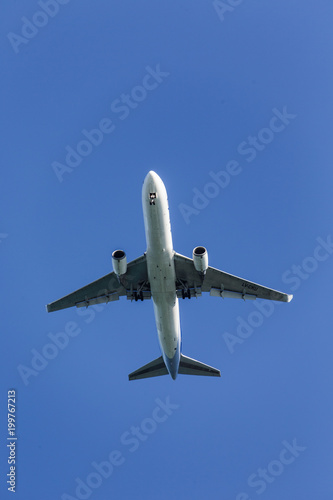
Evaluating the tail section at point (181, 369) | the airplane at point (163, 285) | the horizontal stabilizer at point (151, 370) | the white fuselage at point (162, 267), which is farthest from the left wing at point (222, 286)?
the horizontal stabilizer at point (151, 370)

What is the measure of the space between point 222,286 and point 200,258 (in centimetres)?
505

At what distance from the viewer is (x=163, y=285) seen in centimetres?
3884

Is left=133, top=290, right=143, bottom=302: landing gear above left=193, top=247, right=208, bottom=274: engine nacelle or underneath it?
underneath

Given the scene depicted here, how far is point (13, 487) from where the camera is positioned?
38.1 m

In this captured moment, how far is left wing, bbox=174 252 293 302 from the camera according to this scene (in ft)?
134

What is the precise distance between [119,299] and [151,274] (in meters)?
5.64

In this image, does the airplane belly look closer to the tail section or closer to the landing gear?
the landing gear

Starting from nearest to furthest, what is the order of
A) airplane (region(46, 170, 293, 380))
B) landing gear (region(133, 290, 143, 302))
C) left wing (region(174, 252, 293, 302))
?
airplane (region(46, 170, 293, 380)) < left wing (region(174, 252, 293, 302)) < landing gear (region(133, 290, 143, 302))

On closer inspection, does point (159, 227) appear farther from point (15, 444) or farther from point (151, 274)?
point (15, 444)

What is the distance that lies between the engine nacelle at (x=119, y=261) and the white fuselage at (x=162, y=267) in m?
1.45

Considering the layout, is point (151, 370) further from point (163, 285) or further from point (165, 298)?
point (163, 285)

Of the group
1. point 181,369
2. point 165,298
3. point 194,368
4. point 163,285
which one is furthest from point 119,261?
point 194,368

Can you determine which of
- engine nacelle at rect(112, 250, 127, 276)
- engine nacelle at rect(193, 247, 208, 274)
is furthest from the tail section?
engine nacelle at rect(112, 250, 127, 276)

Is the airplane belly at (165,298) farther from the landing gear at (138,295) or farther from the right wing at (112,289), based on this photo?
the landing gear at (138,295)
